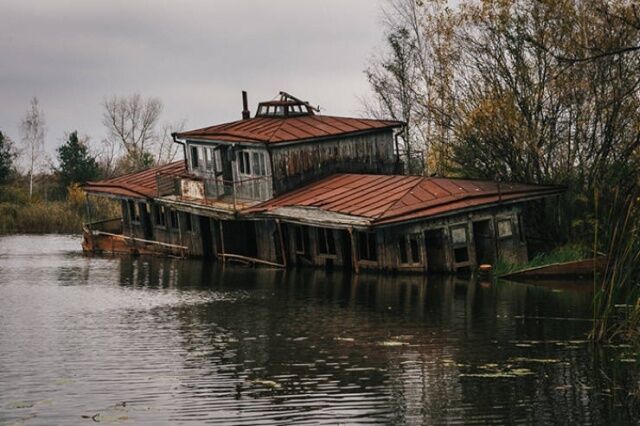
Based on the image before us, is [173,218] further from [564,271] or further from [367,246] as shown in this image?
[564,271]

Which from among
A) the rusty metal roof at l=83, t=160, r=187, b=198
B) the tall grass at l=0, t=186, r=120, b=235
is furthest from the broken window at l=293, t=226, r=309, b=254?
the tall grass at l=0, t=186, r=120, b=235

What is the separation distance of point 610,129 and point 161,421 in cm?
2838

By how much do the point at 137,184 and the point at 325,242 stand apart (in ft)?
53.3

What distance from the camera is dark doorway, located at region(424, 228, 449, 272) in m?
45.9

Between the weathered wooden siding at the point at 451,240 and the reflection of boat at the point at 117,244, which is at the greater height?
the reflection of boat at the point at 117,244

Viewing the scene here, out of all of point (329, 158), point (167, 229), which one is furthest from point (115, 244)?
point (329, 158)

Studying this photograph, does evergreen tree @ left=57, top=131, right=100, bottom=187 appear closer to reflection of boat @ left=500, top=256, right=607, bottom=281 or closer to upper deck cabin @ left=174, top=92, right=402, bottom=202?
upper deck cabin @ left=174, top=92, right=402, bottom=202

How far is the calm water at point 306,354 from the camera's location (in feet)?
79.6

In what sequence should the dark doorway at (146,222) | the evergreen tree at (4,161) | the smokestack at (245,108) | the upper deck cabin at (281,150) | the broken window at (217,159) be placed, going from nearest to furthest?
the upper deck cabin at (281,150) → the broken window at (217,159) → the smokestack at (245,108) → the dark doorway at (146,222) → the evergreen tree at (4,161)

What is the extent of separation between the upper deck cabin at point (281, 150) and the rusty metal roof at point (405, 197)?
2690 millimetres

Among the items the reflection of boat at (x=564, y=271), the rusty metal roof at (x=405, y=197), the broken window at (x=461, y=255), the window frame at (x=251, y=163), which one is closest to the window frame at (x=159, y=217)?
the window frame at (x=251, y=163)

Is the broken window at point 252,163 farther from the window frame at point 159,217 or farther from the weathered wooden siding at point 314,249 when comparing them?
the window frame at point 159,217

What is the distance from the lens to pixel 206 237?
5819cm

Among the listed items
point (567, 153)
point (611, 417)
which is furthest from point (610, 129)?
point (611, 417)
